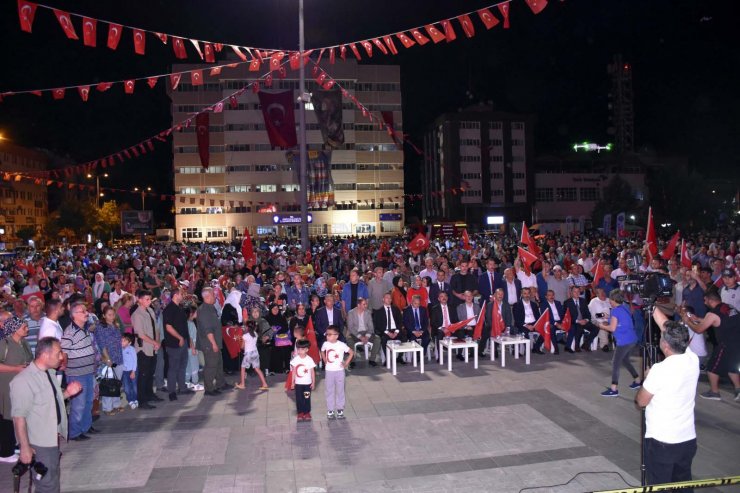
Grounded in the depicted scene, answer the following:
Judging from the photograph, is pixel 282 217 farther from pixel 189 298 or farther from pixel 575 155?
pixel 189 298

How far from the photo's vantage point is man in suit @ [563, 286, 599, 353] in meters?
11.3

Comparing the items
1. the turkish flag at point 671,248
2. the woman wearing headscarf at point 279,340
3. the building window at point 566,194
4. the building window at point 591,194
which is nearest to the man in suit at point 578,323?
the turkish flag at point 671,248

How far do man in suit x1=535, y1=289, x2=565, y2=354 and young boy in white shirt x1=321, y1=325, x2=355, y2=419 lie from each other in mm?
5338

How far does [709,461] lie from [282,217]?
58565 millimetres

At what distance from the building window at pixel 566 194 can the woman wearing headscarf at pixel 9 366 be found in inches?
2881

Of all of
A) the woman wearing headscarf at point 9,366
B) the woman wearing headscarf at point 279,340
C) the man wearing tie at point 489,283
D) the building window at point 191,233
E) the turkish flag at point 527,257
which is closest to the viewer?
the woman wearing headscarf at point 9,366

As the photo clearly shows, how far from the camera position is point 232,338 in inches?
377

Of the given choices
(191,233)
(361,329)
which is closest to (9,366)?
(361,329)

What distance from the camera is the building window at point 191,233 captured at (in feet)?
206

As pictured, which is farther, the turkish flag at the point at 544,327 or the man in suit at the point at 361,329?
the turkish flag at the point at 544,327

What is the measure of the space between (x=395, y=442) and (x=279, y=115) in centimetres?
1915

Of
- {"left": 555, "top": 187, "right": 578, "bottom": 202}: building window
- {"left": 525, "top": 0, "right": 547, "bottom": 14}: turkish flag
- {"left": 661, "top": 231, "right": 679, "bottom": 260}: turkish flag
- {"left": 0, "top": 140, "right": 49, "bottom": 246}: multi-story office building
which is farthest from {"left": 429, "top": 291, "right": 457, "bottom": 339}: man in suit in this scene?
{"left": 555, "top": 187, "right": 578, "bottom": 202}: building window

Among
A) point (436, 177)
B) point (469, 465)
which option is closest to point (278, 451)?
point (469, 465)

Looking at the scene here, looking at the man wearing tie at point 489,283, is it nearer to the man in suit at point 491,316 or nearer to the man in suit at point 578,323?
the man in suit at point 491,316
